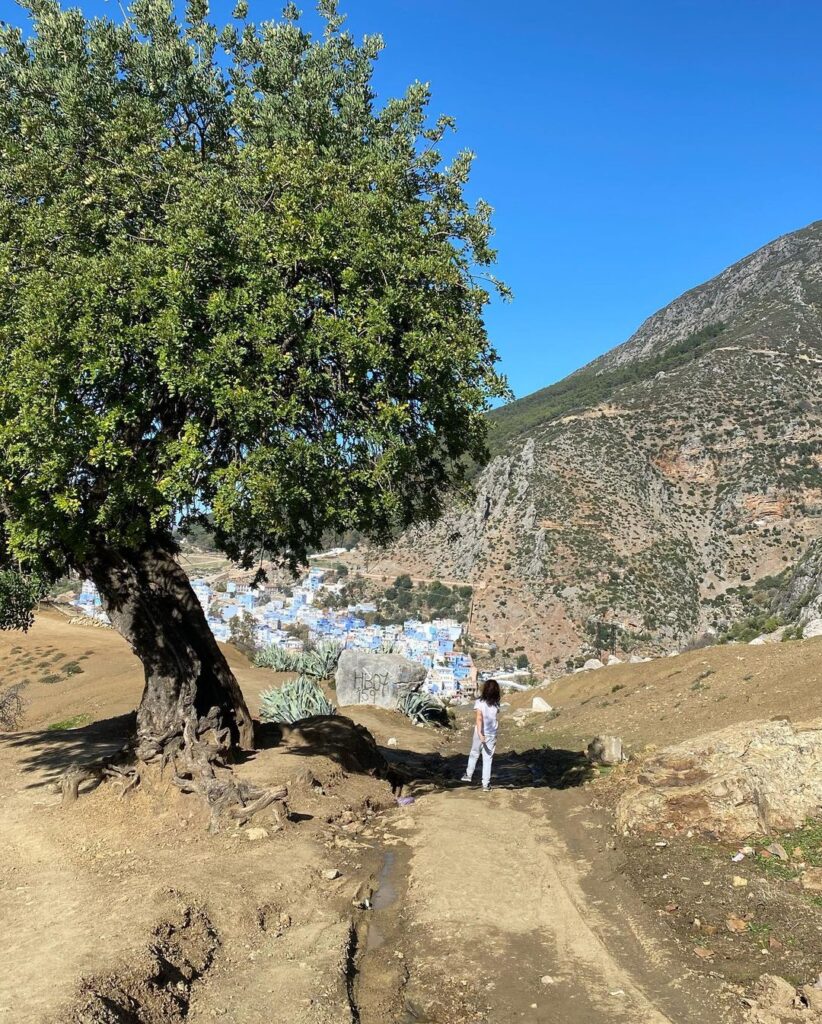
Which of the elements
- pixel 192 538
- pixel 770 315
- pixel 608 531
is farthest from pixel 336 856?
pixel 770 315

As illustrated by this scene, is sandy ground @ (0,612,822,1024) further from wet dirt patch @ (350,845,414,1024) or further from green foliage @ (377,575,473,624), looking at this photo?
green foliage @ (377,575,473,624)

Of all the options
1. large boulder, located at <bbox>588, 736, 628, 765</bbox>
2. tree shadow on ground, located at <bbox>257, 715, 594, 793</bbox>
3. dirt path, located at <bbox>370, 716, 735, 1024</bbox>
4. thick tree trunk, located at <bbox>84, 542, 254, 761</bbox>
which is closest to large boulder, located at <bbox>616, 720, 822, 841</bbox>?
dirt path, located at <bbox>370, 716, 735, 1024</bbox>

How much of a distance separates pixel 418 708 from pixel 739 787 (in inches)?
479

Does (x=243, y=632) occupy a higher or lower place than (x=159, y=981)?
lower

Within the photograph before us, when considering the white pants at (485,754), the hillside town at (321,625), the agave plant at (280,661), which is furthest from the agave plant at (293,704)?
the agave plant at (280,661)

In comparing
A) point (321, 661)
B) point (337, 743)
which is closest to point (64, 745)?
point (337, 743)

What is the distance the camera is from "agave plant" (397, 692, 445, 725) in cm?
1948

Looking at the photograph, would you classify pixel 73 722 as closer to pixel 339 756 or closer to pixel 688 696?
pixel 339 756

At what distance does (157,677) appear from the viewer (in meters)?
9.72

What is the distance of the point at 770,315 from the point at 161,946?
7518cm

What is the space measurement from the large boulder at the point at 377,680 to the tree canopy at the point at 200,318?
995 centimetres

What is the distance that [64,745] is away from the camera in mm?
12844

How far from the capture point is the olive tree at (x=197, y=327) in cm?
728

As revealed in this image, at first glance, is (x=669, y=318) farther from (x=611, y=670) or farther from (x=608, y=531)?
(x=611, y=670)
